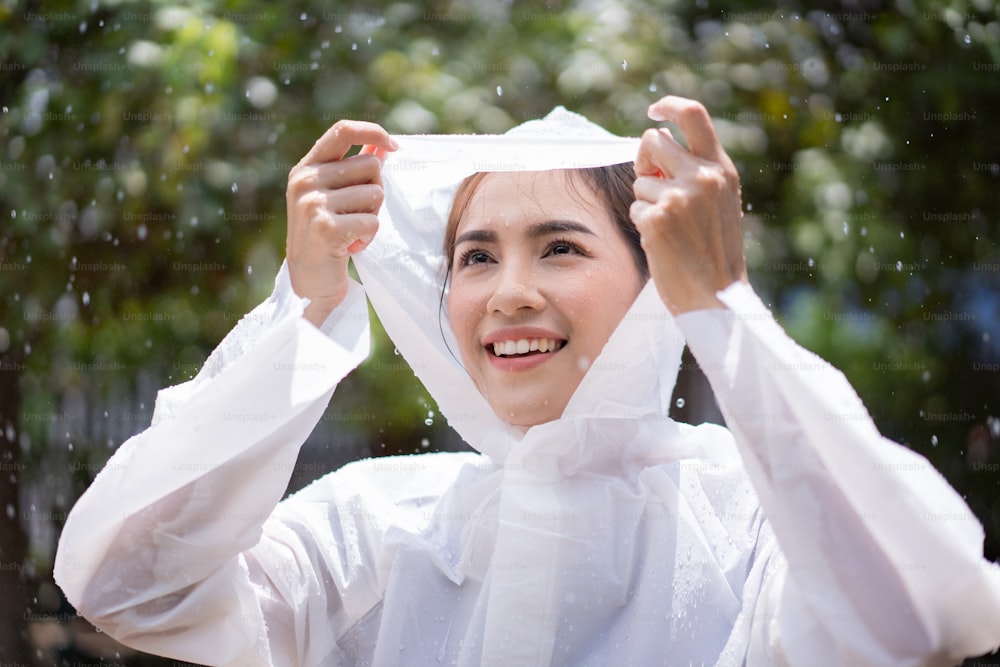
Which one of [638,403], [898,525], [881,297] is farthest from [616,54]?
[898,525]

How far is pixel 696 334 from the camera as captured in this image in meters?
1.43

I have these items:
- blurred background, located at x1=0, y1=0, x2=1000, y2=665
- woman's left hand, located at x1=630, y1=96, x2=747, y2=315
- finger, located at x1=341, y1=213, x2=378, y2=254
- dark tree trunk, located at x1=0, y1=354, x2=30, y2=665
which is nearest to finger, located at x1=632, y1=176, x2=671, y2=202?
woman's left hand, located at x1=630, y1=96, x2=747, y2=315

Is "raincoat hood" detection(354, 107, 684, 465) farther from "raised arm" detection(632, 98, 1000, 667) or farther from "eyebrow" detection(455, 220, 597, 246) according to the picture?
"raised arm" detection(632, 98, 1000, 667)

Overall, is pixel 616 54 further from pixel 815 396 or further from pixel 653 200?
pixel 815 396

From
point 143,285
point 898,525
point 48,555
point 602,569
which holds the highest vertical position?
point 898,525

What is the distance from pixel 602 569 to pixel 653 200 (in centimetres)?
59

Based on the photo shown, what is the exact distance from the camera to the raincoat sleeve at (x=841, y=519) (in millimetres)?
1294

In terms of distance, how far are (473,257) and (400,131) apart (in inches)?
49.6

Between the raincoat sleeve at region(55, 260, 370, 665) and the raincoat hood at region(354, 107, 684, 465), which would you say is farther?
the raincoat hood at region(354, 107, 684, 465)

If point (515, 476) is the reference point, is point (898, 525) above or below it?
above

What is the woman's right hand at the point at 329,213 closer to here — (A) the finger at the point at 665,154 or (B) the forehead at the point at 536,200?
(B) the forehead at the point at 536,200

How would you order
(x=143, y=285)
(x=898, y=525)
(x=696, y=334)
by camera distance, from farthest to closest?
(x=143, y=285) < (x=696, y=334) < (x=898, y=525)

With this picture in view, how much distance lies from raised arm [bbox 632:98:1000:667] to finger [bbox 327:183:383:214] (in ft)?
1.48

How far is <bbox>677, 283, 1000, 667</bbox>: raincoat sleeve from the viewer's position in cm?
129
